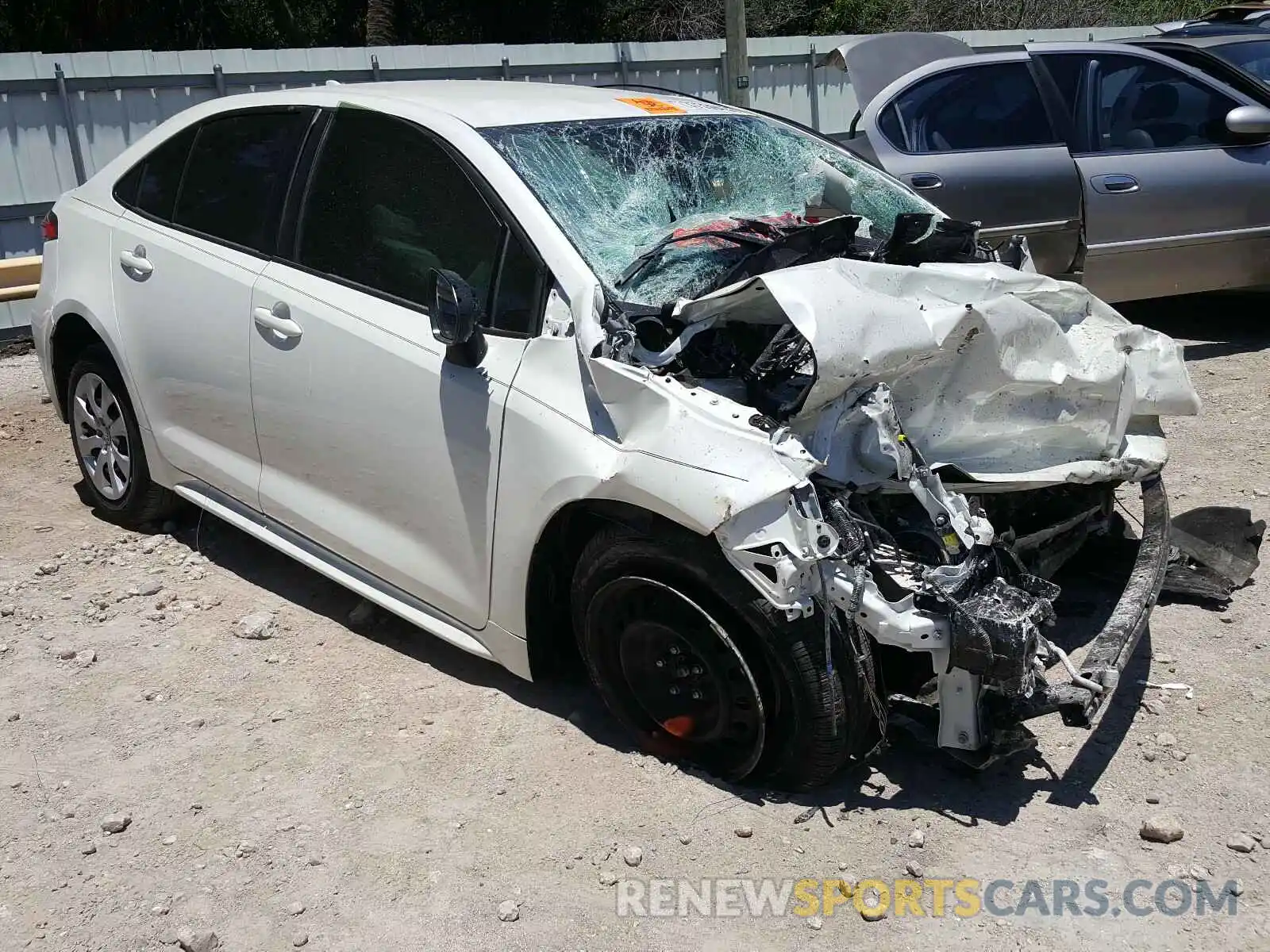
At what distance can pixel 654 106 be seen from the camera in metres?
4.49

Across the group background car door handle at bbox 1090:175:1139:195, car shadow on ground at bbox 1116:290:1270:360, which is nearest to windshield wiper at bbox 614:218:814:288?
background car door handle at bbox 1090:175:1139:195

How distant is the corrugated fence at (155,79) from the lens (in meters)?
9.41

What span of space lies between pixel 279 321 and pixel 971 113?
4.70m

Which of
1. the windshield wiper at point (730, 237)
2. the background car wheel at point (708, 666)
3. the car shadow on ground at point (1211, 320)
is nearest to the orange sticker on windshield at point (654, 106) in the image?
the windshield wiper at point (730, 237)

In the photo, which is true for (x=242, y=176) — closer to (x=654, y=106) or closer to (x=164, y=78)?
(x=654, y=106)

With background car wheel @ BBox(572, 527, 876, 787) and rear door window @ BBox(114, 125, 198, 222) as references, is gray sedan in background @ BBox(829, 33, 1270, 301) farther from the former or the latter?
Answer: background car wheel @ BBox(572, 527, 876, 787)

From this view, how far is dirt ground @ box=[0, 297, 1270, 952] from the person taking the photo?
3062 mm

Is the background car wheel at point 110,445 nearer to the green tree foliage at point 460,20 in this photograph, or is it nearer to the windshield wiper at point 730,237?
the windshield wiper at point 730,237

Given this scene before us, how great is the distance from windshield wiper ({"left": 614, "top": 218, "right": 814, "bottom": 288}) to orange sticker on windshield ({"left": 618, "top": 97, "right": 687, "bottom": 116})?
1.89 feet

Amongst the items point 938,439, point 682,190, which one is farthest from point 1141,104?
point 938,439

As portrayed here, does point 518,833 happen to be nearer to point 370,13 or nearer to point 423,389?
point 423,389

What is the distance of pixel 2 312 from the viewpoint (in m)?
9.09

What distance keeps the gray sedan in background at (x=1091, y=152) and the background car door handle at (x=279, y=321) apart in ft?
13.1

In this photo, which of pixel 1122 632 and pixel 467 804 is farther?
pixel 467 804
